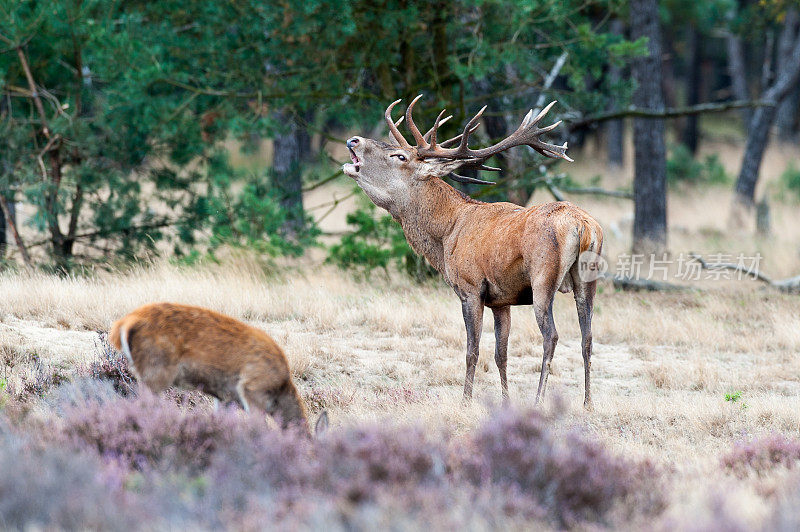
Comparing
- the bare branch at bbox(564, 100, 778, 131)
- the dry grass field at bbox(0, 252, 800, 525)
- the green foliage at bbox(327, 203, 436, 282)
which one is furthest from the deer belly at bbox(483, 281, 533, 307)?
the bare branch at bbox(564, 100, 778, 131)

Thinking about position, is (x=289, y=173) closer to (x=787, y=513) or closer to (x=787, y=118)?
(x=787, y=513)

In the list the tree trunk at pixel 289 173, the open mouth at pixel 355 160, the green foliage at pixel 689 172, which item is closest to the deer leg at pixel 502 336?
the open mouth at pixel 355 160

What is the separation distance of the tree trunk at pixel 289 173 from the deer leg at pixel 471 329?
5.24m

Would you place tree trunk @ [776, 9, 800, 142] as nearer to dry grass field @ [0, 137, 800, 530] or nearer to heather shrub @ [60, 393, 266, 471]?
dry grass field @ [0, 137, 800, 530]

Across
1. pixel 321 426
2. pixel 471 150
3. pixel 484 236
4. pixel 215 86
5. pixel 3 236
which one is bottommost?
pixel 3 236

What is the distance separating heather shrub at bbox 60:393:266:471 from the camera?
16.9ft

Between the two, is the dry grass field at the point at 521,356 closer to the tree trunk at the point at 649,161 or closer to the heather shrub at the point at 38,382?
the heather shrub at the point at 38,382

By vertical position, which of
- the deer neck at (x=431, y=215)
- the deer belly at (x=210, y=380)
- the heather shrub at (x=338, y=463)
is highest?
the deer neck at (x=431, y=215)

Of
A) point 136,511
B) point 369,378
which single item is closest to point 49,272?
point 369,378

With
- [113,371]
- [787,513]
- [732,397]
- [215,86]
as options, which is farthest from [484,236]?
[215,86]

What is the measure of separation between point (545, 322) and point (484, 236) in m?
0.86

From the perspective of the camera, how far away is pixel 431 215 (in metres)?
7.94

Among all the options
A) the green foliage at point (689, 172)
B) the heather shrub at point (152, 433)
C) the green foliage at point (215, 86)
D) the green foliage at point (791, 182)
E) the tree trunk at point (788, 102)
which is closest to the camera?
the heather shrub at point (152, 433)

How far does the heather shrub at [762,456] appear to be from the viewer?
5.80 m
